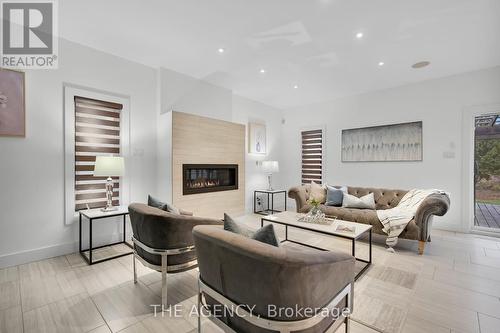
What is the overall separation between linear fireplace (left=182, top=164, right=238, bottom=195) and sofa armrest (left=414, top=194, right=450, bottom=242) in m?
3.13

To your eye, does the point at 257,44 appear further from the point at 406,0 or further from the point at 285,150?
the point at 285,150

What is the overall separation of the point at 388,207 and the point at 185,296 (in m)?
3.53

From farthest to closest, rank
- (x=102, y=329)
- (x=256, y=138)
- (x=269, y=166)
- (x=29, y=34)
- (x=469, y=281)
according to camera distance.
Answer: (x=256, y=138) → (x=269, y=166) → (x=29, y=34) → (x=469, y=281) → (x=102, y=329)

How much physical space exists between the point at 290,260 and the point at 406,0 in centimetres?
276

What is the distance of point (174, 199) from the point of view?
356 centimetres

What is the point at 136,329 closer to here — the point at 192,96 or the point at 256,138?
the point at 192,96

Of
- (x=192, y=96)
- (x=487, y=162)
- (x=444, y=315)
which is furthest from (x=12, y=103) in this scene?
(x=487, y=162)

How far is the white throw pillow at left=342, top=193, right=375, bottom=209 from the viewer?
385 centimetres

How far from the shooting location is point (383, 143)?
4.62m

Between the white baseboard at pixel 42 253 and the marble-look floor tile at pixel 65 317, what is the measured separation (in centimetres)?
120

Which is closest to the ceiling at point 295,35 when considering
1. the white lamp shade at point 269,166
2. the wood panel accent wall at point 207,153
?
the wood panel accent wall at point 207,153

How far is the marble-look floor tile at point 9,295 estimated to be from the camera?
189 cm

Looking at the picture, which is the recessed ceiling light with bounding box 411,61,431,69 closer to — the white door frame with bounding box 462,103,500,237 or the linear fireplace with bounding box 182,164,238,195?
the white door frame with bounding box 462,103,500,237

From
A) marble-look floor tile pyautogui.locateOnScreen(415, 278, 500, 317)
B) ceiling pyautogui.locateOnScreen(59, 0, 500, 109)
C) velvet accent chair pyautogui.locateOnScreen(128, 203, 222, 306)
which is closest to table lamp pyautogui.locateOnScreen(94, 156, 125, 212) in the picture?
velvet accent chair pyautogui.locateOnScreen(128, 203, 222, 306)
